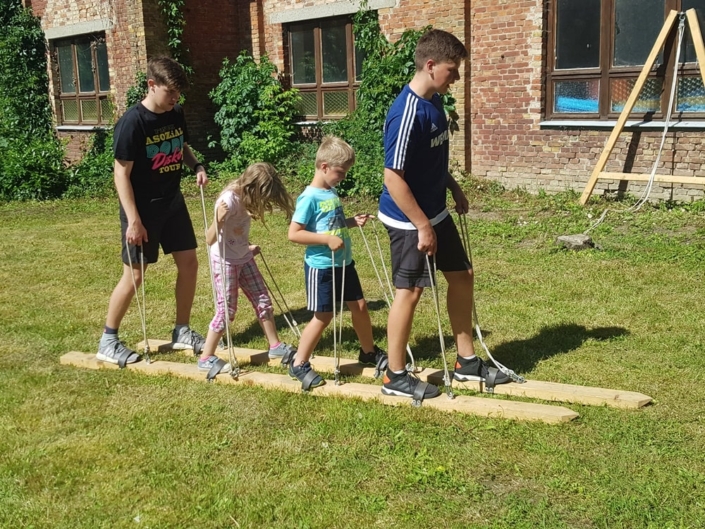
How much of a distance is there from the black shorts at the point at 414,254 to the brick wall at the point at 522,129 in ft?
21.4

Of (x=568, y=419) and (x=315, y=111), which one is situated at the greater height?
(x=315, y=111)

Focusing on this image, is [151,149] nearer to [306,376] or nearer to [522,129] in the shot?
[306,376]

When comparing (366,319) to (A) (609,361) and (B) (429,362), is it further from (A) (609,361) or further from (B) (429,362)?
(A) (609,361)

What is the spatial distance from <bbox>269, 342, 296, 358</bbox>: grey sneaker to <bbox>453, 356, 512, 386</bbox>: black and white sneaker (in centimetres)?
121

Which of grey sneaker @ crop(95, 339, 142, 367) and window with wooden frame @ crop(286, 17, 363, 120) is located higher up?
window with wooden frame @ crop(286, 17, 363, 120)

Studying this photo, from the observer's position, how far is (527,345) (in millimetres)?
5418

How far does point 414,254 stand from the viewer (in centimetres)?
A: 432

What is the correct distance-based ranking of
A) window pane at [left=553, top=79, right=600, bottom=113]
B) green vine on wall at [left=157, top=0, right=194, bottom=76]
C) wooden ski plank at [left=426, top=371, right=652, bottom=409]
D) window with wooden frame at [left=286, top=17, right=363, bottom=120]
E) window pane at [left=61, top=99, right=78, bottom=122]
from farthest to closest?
window pane at [left=61, top=99, right=78, bottom=122] → green vine on wall at [left=157, top=0, right=194, bottom=76] → window with wooden frame at [left=286, top=17, right=363, bottom=120] → window pane at [left=553, top=79, right=600, bottom=113] → wooden ski plank at [left=426, top=371, right=652, bottom=409]

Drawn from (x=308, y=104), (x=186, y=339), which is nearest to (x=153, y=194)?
(x=186, y=339)

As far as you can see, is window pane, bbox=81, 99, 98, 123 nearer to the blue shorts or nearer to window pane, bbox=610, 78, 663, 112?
window pane, bbox=610, 78, 663, 112

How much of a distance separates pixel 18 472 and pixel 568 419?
9.20 feet

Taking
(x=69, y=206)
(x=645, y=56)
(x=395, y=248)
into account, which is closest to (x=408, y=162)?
(x=395, y=248)

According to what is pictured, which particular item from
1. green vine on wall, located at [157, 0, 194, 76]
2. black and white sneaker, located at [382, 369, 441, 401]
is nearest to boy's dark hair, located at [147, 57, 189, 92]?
Result: black and white sneaker, located at [382, 369, 441, 401]

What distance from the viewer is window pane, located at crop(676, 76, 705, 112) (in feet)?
32.1
